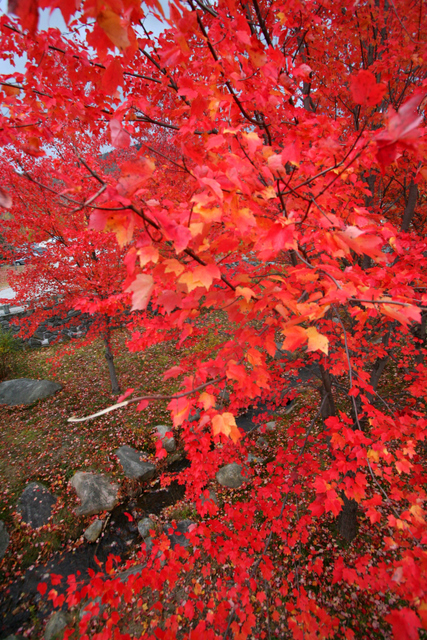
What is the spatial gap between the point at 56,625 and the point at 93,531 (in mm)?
1436

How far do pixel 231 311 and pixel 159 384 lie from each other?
8011 mm

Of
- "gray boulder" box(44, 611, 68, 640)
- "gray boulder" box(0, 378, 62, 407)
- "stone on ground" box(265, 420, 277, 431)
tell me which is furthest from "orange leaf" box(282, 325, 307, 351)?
"gray boulder" box(0, 378, 62, 407)

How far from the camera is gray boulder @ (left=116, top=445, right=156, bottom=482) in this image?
21.1 feet

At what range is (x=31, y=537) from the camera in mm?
5250

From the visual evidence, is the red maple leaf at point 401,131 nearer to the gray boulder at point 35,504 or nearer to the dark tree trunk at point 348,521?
the dark tree trunk at point 348,521

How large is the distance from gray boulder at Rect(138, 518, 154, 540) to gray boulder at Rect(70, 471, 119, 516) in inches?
32.8

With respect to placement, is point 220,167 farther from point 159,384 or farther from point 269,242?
point 159,384

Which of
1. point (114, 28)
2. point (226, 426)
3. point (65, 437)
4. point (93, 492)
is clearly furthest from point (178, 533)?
point (114, 28)

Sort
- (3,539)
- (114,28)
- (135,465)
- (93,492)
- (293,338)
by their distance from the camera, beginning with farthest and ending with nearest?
(135,465) < (93,492) < (3,539) < (293,338) < (114,28)

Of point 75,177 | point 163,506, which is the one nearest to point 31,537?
point 163,506

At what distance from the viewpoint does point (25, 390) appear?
30.0 ft

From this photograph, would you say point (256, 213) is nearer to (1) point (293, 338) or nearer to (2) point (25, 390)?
(1) point (293, 338)

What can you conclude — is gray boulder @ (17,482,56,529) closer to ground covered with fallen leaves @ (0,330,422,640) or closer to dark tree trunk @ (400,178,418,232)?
ground covered with fallen leaves @ (0,330,422,640)

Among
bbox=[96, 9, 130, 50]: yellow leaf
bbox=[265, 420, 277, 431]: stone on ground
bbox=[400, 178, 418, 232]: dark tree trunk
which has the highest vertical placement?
bbox=[96, 9, 130, 50]: yellow leaf
